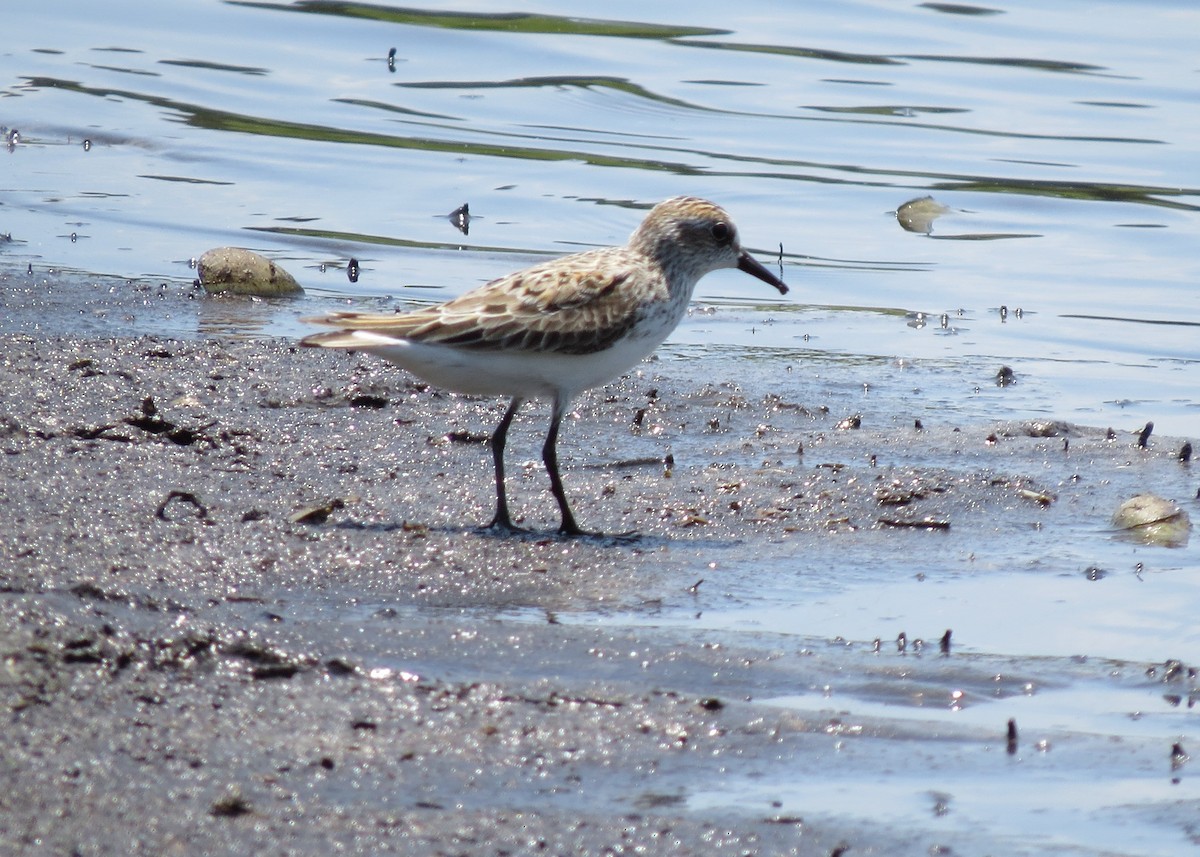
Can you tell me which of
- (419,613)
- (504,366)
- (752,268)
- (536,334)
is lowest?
(419,613)

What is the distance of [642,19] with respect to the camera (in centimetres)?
2009

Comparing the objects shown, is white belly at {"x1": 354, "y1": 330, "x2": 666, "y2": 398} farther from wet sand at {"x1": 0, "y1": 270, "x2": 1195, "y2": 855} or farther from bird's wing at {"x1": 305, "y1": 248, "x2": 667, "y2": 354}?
wet sand at {"x1": 0, "y1": 270, "x2": 1195, "y2": 855}

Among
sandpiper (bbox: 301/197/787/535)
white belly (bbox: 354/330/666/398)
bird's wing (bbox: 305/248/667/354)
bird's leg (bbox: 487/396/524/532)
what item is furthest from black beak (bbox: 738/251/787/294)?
bird's leg (bbox: 487/396/524/532)

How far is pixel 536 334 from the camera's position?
6871 mm

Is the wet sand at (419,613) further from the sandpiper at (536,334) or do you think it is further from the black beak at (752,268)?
the black beak at (752,268)

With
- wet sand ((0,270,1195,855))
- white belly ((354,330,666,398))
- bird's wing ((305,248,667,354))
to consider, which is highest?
bird's wing ((305,248,667,354))

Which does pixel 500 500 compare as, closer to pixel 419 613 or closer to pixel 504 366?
pixel 504 366

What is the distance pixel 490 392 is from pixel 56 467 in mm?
1754

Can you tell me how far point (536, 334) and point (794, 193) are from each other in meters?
8.17

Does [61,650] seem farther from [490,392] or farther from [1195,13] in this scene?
[1195,13]

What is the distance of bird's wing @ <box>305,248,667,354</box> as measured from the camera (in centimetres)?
680

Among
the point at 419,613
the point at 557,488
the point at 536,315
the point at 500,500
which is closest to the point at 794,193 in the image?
the point at 536,315

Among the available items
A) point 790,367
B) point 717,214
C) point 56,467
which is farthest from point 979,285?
point 56,467

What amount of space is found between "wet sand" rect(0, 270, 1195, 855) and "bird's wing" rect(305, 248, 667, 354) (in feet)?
2.36
